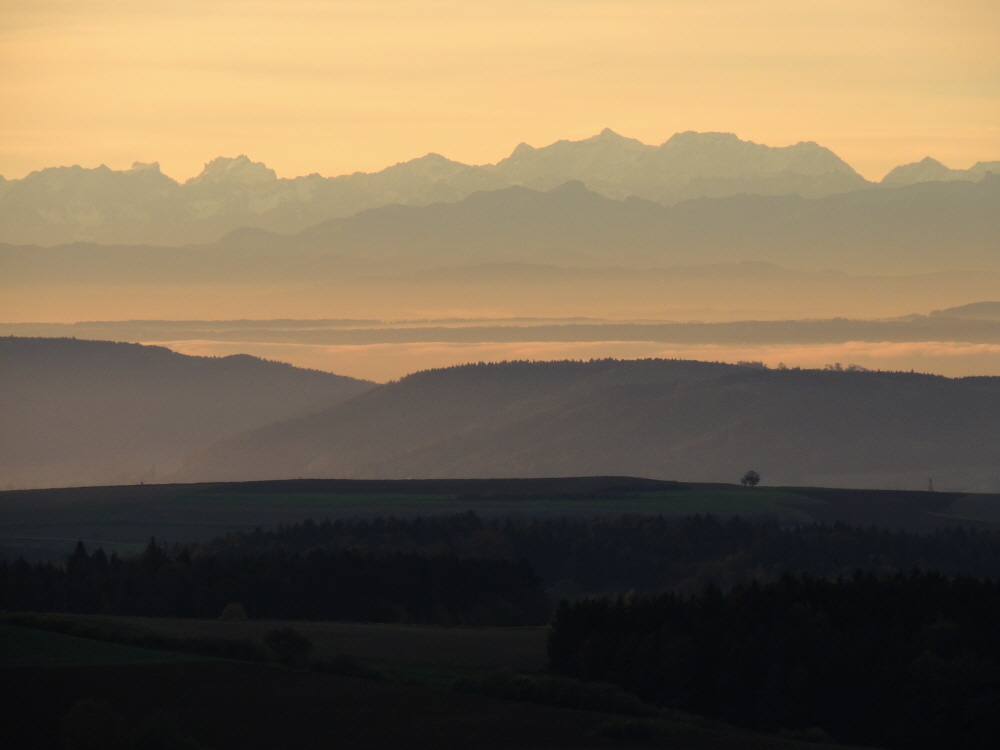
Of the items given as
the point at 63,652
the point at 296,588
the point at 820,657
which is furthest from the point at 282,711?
the point at 296,588

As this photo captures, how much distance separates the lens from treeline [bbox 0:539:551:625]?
15100 cm

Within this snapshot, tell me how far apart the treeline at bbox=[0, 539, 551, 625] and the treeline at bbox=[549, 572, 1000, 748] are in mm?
52388

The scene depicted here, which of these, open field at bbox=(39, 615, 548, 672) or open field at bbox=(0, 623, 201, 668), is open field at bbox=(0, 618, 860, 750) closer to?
open field at bbox=(0, 623, 201, 668)

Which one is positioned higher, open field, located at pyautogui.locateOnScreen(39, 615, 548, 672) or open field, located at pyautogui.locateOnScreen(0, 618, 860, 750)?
open field, located at pyautogui.locateOnScreen(39, 615, 548, 672)

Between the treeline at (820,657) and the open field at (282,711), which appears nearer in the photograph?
the open field at (282,711)

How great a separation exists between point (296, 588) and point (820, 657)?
69.9 m

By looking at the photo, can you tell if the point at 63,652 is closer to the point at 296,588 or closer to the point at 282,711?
the point at 282,711

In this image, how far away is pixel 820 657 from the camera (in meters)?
91.8

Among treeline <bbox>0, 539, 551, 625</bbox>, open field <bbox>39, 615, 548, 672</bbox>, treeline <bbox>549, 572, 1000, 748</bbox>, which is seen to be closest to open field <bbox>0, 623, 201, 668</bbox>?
open field <bbox>39, 615, 548, 672</bbox>

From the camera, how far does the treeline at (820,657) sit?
271ft

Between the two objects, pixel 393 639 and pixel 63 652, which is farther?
pixel 393 639

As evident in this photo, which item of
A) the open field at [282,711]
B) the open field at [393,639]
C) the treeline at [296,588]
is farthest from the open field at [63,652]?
the treeline at [296,588]

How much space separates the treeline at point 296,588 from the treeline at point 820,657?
52388 mm

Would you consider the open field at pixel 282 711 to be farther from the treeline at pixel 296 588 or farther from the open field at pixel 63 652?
the treeline at pixel 296 588
